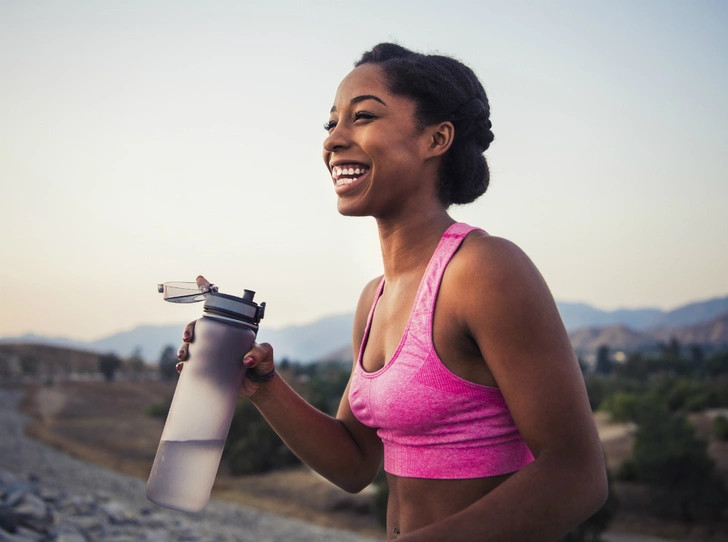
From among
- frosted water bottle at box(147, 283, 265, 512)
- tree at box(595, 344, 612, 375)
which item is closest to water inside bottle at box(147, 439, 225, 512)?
frosted water bottle at box(147, 283, 265, 512)

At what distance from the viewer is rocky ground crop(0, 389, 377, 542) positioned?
9164 millimetres

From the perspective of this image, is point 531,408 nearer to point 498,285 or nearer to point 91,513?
point 498,285

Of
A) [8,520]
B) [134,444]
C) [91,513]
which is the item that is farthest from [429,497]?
[134,444]

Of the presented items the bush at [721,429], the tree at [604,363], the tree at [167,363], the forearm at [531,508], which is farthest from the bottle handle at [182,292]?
the tree at [604,363]

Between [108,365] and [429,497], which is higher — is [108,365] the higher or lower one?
the lower one

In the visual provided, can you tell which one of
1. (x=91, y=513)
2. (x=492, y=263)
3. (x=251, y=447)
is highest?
(x=492, y=263)

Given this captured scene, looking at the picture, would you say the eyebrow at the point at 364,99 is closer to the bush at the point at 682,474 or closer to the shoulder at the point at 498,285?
the shoulder at the point at 498,285

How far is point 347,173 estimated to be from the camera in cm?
214

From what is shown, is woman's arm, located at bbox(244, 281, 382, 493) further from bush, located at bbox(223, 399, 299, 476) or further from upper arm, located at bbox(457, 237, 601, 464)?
bush, located at bbox(223, 399, 299, 476)

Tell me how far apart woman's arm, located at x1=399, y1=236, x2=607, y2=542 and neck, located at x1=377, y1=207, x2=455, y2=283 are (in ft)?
1.30

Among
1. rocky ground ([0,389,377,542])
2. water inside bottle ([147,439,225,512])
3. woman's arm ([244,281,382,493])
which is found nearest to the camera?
water inside bottle ([147,439,225,512])

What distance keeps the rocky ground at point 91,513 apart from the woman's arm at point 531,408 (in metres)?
7.46

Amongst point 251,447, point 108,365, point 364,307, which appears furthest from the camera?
point 108,365

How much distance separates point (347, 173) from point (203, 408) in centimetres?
79
